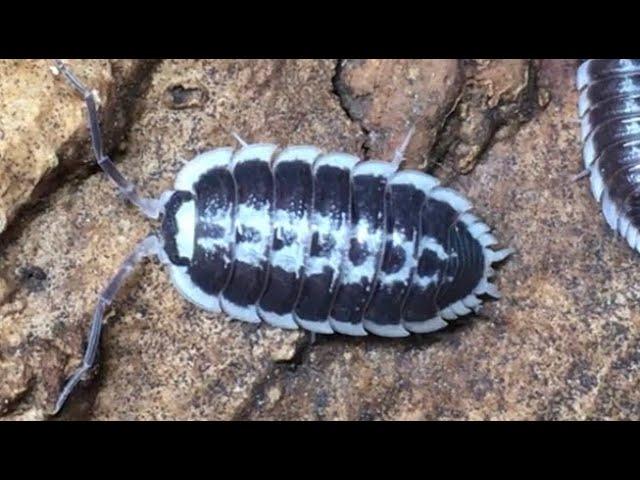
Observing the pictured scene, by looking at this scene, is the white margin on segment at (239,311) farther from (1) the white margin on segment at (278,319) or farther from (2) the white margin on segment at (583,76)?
(2) the white margin on segment at (583,76)

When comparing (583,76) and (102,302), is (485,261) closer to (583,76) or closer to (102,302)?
(583,76)

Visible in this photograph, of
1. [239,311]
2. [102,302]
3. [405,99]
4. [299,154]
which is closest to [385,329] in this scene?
[239,311]

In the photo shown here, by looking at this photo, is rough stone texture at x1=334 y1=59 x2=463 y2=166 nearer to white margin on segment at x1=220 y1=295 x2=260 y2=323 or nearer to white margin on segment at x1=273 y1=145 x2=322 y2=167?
white margin on segment at x1=273 y1=145 x2=322 y2=167

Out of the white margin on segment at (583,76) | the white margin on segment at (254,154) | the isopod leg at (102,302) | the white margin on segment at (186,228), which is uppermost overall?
the white margin on segment at (583,76)

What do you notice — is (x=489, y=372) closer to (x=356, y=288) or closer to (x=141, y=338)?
(x=356, y=288)

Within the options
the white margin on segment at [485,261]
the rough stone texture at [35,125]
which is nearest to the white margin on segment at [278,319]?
the white margin on segment at [485,261]

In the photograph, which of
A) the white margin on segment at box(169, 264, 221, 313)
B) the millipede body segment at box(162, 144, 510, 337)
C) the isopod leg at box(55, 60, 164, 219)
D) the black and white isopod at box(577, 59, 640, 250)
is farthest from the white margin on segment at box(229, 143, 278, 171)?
the black and white isopod at box(577, 59, 640, 250)
